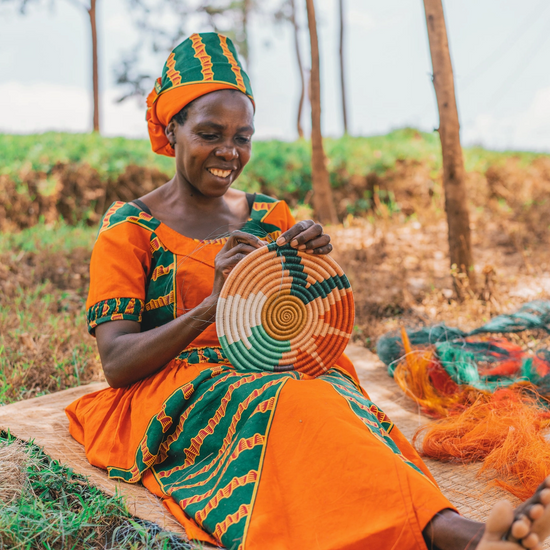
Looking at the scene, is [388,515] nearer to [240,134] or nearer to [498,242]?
[240,134]

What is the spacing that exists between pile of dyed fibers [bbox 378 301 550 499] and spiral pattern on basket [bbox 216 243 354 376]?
2.63 ft

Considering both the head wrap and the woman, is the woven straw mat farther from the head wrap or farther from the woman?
the head wrap

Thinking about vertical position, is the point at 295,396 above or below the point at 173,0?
below

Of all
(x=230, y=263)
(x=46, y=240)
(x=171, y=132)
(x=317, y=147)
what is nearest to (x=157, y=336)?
(x=230, y=263)

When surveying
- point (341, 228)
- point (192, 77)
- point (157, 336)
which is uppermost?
point (192, 77)

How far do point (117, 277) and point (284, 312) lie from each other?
0.60m

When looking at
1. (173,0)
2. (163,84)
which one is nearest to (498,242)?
(163,84)

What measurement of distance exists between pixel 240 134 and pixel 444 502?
1.42 metres

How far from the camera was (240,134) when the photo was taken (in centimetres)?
216

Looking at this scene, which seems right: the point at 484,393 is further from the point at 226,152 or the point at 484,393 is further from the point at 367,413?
the point at 226,152

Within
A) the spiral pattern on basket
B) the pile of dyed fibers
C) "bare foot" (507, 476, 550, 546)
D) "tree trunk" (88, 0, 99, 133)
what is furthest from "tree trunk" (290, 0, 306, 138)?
"bare foot" (507, 476, 550, 546)

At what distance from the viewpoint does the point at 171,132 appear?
2238mm

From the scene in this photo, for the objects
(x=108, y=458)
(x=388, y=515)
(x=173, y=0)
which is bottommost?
(x=108, y=458)

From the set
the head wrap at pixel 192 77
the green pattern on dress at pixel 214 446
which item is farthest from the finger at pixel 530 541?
the head wrap at pixel 192 77
